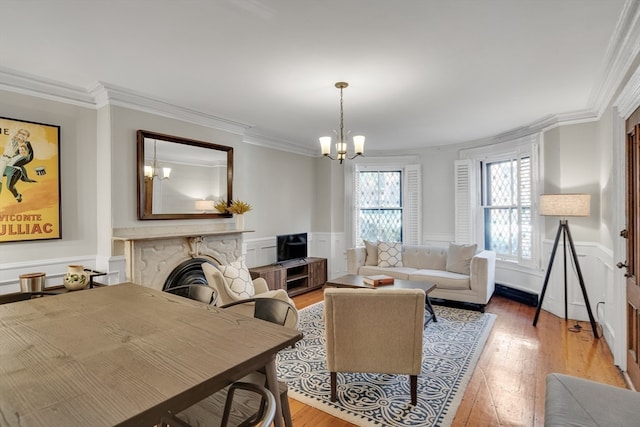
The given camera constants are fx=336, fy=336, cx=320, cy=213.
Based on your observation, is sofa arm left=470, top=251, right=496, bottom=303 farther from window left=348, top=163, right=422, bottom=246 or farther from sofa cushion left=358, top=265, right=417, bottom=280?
window left=348, top=163, right=422, bottom=246

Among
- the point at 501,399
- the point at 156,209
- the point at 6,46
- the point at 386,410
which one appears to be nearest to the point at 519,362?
the point at 501,399

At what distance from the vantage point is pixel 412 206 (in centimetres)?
631

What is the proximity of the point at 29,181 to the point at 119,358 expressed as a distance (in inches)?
118

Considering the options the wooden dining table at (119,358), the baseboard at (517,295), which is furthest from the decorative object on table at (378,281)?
the wooden dining table at (119,358)

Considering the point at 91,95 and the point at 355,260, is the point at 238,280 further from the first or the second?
the point at 355,260

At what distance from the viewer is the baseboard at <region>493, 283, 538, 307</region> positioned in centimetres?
478

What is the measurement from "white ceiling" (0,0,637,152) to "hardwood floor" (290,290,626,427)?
100 inches

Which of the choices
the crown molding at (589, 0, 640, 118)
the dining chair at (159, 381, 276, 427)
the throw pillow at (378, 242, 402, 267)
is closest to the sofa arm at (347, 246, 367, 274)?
the throw pillow at (378, 242, 402, 267)

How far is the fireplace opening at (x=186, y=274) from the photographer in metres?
3.65

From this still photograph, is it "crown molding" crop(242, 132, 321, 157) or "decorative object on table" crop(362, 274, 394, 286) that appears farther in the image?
"crown molding" crop(242, 132, 321, 157)

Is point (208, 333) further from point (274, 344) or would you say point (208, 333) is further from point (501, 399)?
point (501, 399)

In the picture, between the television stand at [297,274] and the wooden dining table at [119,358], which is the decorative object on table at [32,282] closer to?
the wooden dining table at [119,358]

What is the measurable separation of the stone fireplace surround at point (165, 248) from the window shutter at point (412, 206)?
340 cm

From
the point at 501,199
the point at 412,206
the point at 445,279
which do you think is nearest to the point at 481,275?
the point at 445,279
